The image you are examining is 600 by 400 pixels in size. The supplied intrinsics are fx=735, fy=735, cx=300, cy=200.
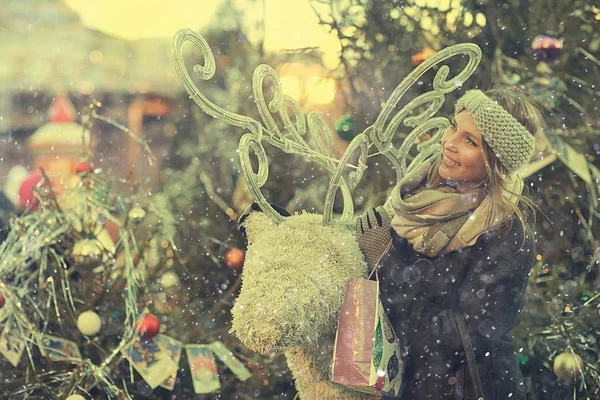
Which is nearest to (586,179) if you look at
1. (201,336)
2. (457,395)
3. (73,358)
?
(457,395)

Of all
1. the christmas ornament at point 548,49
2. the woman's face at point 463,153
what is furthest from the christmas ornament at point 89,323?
the christmas ornament at point 548,49

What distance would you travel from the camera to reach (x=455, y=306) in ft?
4.36

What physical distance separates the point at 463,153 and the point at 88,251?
85 cm

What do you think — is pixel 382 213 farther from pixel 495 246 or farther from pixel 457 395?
pixel 457 395

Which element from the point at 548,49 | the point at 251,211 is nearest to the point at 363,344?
the point at 251,211

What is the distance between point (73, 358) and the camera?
162 centimetres

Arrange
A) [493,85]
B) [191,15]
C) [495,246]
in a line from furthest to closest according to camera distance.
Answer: [191,15] < [493,85] < [495,246]

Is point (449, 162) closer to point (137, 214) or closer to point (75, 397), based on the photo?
point (137, 214)

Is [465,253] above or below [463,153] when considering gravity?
below

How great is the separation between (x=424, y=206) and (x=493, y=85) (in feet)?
0.98

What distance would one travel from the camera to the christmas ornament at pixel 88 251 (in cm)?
163

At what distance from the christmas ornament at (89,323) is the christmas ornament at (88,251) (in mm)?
110

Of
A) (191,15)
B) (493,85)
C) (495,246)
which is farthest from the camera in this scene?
(191,15)

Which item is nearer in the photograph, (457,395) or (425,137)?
(457,395)
